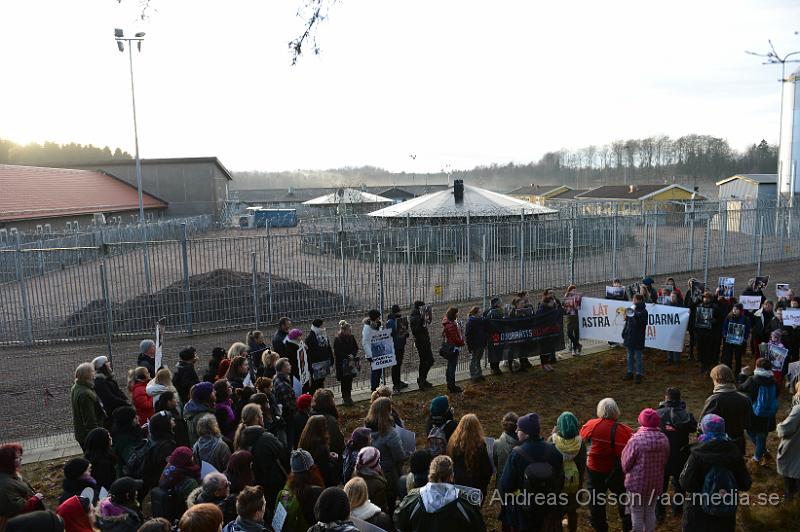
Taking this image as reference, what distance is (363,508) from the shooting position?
452 centimetres

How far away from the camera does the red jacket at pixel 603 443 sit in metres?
5.95

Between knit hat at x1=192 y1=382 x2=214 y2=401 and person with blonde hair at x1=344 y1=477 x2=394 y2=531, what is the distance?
250cm

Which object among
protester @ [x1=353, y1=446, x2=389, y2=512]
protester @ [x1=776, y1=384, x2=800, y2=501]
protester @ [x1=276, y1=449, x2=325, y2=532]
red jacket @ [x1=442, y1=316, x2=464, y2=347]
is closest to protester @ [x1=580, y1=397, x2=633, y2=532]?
protester @ [x1=776, y1=384, x2=800, y2=501]

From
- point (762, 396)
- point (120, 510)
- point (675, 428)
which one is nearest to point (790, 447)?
point (762, 396)

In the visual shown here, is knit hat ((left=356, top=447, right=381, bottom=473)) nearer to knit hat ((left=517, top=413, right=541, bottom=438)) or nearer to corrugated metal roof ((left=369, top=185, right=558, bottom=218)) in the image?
knit hat ((left=517, top=413, right=541, bottom=438))

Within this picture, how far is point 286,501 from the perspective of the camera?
486cm

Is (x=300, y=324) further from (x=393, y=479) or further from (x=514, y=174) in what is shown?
(x=514, y=174)

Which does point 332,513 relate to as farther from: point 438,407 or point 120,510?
point 438,407

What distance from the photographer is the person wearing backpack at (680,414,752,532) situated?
5.11 m

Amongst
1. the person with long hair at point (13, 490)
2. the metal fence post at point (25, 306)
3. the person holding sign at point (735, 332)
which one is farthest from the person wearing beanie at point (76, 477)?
the metal fence post at point (25, 306)

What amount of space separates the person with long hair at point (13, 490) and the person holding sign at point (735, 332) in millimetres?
10715

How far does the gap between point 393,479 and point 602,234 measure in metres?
15.1

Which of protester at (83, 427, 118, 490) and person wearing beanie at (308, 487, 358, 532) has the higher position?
person wearing beanie at (308, 487, 358, 532)

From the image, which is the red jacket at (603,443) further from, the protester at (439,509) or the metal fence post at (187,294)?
the metal fence post at (187,294)
